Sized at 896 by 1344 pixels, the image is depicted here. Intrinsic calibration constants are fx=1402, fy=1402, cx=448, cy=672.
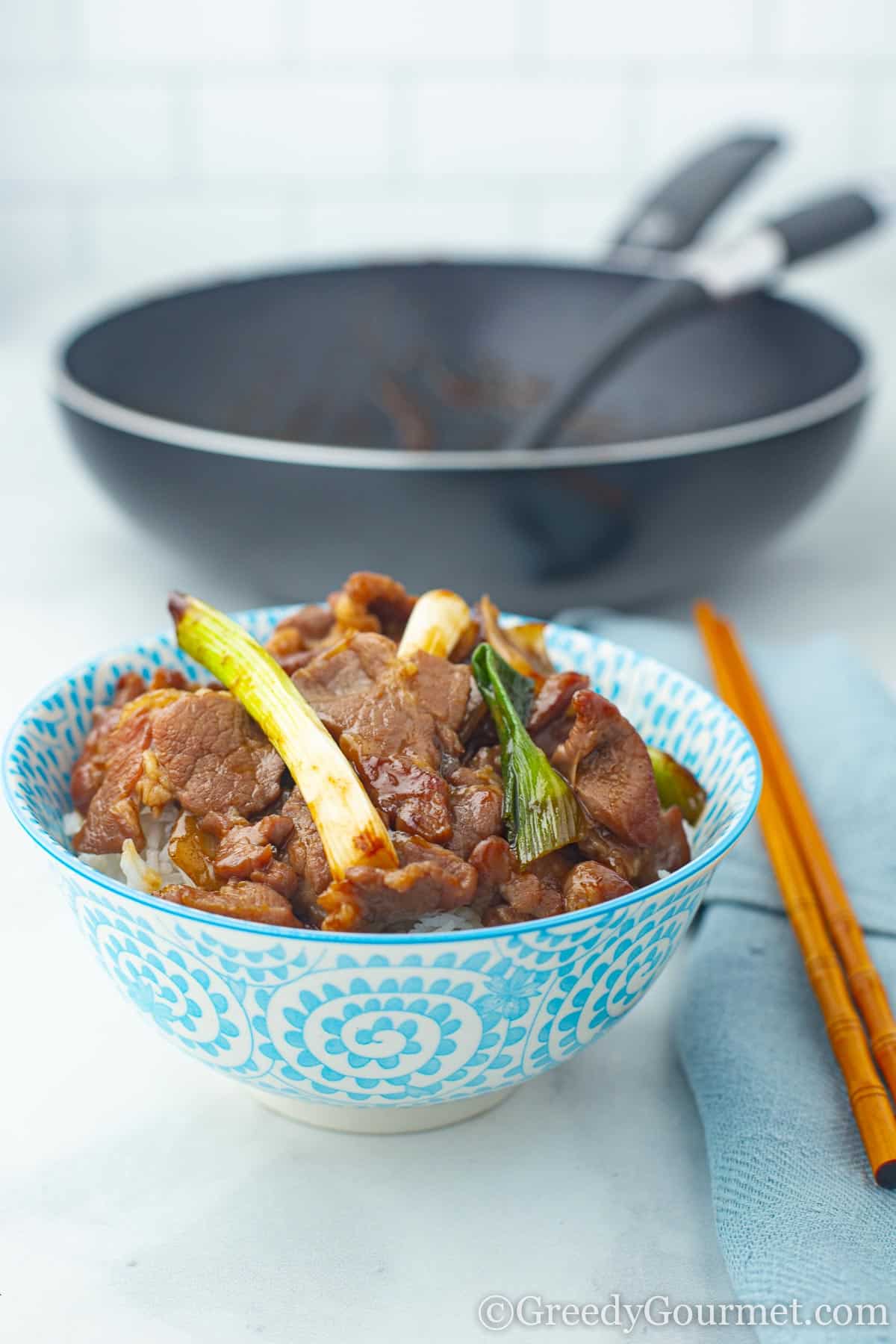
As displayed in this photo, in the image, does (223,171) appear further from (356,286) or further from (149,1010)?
(149,1010)

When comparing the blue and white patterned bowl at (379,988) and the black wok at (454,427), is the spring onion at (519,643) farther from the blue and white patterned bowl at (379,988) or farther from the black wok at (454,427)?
the black wok at (454,427)

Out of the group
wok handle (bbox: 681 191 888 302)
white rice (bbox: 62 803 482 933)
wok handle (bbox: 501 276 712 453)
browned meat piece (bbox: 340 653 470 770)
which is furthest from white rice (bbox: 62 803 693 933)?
wok handle (bbox: 681 191 888 302)

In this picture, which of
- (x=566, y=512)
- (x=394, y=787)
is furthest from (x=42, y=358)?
(x=394, y=787)

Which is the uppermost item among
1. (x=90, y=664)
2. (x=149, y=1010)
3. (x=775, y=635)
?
(x=90, y=664)

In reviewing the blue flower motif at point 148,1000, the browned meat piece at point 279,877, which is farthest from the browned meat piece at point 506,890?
the blue flower motif at point 148,1000

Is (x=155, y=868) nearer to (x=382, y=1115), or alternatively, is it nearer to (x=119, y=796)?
(x=119, y=796)

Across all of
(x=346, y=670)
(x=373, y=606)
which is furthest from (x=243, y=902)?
(x=373, y=606)
